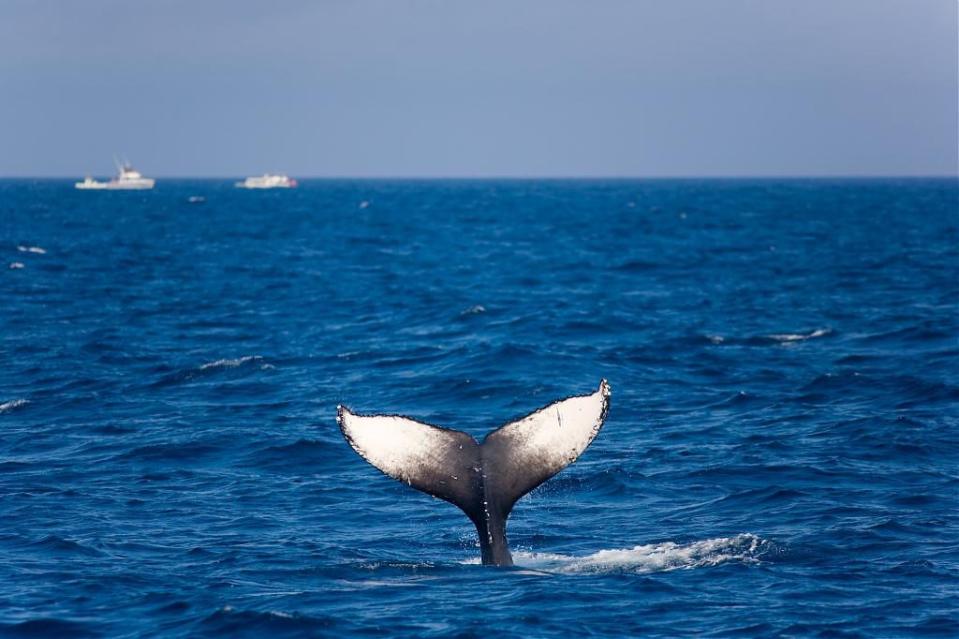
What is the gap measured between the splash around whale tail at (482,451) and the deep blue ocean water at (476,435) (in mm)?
929

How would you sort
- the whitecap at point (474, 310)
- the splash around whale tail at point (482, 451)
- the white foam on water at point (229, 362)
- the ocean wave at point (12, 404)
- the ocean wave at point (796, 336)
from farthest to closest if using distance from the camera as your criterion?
the whitecap at point (474, 310), the ocean wave at point (796, 336), the white foam on water at point (229, 362), the ocean wave at point (12, 404), the splash around whale tail at point (482, 451)

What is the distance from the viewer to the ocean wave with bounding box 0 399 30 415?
19.7m

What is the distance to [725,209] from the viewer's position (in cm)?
12231

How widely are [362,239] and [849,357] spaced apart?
49.6 m

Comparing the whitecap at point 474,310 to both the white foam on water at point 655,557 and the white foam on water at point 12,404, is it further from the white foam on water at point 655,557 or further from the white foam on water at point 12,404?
the white foam on water at point 655,557

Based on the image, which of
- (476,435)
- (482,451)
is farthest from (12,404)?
(482,451)

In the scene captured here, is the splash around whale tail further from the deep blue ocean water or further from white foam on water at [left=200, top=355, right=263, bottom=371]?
white foam on water at [left=200, top=355, right=263, bottom=371]

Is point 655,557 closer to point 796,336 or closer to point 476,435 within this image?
point 476,435

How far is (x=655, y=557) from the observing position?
39.7 feet

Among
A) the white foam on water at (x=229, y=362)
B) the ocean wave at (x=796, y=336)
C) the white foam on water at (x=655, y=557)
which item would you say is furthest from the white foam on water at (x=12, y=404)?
the ocean wave at (x=796, y=336)

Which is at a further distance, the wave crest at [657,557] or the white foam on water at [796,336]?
the white foam on water at [796,336]

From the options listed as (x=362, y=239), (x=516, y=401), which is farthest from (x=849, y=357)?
(x=362, y=239)

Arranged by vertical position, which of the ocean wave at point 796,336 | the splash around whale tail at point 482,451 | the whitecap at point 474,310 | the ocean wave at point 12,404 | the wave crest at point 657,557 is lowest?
the wave crest at point 657,557

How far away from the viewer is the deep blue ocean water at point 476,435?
35.0ft
